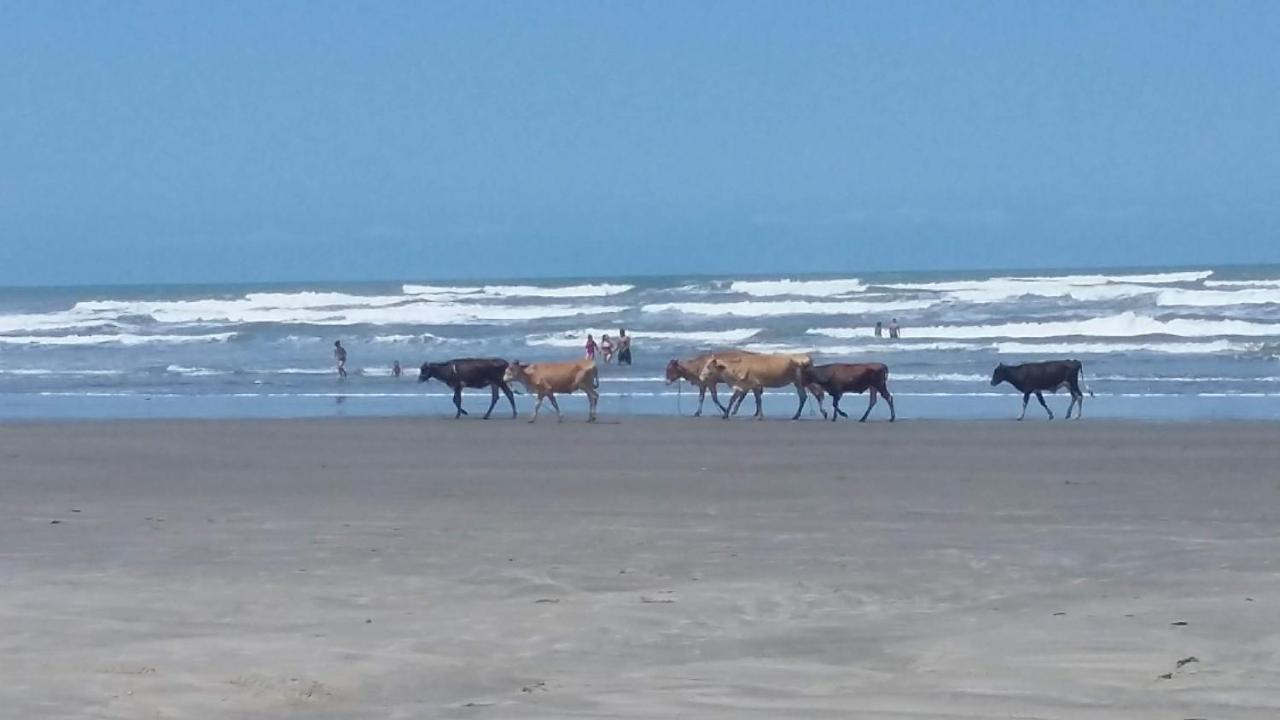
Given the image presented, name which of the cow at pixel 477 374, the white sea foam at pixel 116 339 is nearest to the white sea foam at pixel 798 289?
the white sea foam at pixel 116 339

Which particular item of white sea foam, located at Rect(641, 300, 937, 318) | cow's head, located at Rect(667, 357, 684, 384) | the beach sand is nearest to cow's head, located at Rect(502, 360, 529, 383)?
cow's head, located at Rect(667, 357, 684, 384)

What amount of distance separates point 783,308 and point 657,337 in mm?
12589

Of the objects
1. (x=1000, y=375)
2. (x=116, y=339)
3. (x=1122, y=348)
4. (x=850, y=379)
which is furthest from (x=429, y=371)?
(x=116, y=339)

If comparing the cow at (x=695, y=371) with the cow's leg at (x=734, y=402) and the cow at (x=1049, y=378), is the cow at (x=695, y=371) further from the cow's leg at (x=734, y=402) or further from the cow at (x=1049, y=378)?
the cow at (x=1049, y=378)

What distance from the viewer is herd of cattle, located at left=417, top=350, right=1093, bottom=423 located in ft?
70.7

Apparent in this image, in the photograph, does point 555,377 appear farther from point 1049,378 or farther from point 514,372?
point 1049,378

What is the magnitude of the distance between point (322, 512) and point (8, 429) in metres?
10.1

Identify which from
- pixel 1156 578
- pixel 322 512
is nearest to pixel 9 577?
pixel 322 512

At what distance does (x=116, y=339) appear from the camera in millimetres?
48531

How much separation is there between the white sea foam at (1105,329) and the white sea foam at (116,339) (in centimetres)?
1772

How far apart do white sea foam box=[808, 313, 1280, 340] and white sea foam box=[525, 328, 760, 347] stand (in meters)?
2.45

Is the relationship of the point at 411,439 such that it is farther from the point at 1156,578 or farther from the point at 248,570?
the point at 1156,578

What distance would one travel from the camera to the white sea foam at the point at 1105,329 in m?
41.6

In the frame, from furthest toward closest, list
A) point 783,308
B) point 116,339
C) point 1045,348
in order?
1. point 783,308
2. point 116,339
3. point 1045,348
